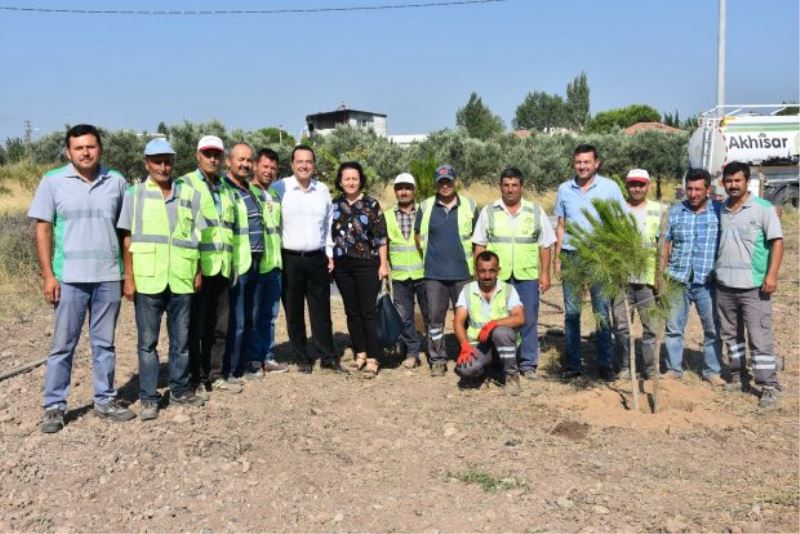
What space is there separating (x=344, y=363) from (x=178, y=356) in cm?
203

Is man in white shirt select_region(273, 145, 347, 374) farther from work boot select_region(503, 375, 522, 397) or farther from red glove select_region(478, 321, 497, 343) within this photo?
work boot select_region(503, 375, 522, 397)

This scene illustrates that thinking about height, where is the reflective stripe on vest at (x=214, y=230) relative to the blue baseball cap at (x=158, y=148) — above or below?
below

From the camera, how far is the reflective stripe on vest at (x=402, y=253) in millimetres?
5988

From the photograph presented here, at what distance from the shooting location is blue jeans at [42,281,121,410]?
4.43 m

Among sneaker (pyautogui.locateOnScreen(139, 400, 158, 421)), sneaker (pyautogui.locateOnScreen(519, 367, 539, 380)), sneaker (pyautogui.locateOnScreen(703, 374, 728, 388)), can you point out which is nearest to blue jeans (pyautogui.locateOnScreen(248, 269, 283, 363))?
sneaker (pyautogui.locateOnScreen(139, 400, 158, 421))

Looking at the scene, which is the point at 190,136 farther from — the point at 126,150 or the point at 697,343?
the point at 697,343

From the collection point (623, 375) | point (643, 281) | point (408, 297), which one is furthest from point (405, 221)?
point (623, 375)

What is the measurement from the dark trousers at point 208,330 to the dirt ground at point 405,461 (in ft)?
1.02

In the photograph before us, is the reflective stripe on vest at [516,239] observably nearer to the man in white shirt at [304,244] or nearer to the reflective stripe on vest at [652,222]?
the reflective stripe on vest at [652,222]

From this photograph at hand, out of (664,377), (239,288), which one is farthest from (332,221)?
(664,377)

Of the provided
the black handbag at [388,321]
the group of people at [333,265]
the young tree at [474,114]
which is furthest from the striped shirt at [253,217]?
the young tree at [474,114]

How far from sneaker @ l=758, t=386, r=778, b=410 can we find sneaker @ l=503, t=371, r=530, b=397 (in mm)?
1818

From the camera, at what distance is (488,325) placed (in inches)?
217

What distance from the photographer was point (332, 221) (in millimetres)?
5754
